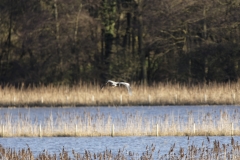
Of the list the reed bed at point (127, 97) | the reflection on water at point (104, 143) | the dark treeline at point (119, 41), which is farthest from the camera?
the dark treeline at point (119, 41)

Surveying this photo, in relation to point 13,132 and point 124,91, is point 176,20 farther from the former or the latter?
point 13,132

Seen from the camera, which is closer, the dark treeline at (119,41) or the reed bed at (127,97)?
the reed bed at (127,97)

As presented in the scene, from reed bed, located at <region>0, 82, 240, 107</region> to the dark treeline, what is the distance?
4.89 m

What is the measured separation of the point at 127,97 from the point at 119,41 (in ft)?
38.7

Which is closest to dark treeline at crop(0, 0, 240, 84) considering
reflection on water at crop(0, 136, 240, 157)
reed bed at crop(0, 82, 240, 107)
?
reed bed at crop(0, 82, 240, 107)

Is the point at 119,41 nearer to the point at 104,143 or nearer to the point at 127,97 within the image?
the point at 127,97

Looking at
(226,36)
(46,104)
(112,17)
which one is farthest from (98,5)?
(46,104)

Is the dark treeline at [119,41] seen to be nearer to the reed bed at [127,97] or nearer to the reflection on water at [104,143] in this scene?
the reed bed at [127,97]

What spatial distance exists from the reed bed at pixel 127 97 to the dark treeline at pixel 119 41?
Result: 193 inches

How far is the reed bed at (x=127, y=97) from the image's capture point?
104 ft

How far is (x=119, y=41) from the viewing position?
44.3 meters

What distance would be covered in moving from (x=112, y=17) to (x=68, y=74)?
13.4 feet

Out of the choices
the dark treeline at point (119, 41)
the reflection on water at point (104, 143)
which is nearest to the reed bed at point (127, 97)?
the dark treeline at point (119, 41)

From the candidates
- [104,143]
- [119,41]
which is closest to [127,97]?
[119,41]
